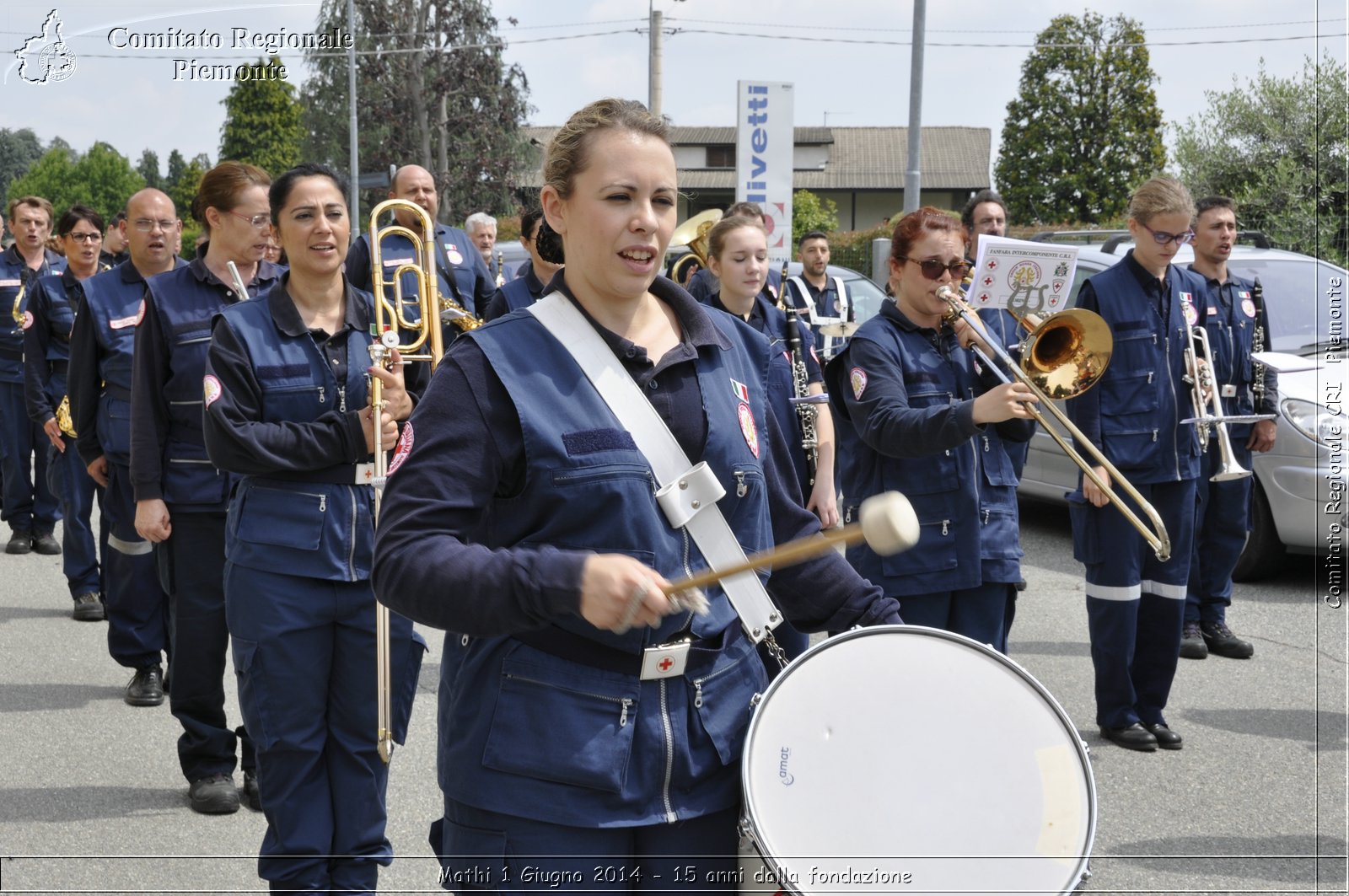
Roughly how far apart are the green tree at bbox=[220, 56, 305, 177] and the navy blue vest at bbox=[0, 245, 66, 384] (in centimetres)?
3776

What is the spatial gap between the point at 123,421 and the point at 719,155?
59369mm

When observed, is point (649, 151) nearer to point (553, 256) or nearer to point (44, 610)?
point (553, 256)

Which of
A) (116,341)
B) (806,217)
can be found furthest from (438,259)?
(806,217)

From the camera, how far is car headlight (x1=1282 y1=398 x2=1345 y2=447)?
7.93 metres

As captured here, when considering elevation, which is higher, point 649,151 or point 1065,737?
point 649,151

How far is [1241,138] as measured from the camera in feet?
72.5

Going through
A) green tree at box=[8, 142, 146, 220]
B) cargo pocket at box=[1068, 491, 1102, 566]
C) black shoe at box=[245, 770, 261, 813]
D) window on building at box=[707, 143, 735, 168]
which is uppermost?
window on building at box=[707, 143, 735, 168]

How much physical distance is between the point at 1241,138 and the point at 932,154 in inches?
1769

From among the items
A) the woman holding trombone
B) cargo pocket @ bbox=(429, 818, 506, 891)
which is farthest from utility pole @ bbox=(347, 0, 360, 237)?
cargo pocket @ bbox=(429, 818, 506, 891)

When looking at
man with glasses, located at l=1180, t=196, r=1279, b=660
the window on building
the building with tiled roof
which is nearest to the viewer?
man with glasses, located at l=1180, t=196, r=1279, b=660

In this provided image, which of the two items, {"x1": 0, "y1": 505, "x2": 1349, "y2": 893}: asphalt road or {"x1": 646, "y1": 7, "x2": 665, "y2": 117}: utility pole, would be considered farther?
{"x1": 646, "y1": 7, "x2": 665, "y2": 117}: utility pole

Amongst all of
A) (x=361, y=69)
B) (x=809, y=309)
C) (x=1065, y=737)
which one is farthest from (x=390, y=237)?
(x=361, y=69)

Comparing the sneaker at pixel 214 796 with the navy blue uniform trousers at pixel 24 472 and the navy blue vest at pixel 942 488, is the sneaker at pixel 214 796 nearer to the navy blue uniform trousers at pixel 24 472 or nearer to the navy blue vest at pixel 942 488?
the navy blue vest at pixel 942 488

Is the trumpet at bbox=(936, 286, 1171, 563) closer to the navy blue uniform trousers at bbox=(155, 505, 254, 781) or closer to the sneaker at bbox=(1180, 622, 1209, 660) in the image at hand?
the sneaker at bbox=(1180, 622, 1209, 660)
